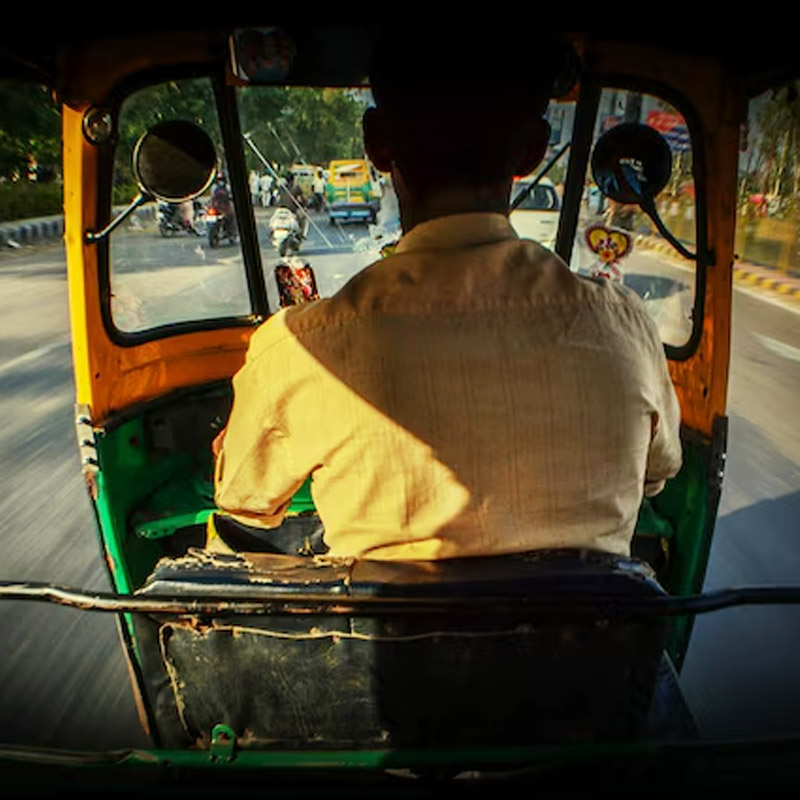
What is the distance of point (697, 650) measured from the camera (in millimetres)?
3055

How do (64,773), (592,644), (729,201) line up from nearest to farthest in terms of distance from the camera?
(64,773) < (592,644) < (729,201)

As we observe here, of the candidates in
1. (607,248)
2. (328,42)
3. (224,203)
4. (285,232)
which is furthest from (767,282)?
(328,42)

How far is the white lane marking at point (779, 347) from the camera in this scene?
309 inches

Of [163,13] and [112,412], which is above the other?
[163,13]

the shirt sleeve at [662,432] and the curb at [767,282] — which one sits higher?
the shirt sleeve at [662,432]

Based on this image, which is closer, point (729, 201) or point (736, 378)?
point (729, 201)

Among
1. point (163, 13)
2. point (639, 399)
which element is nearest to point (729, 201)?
point (639, 399)

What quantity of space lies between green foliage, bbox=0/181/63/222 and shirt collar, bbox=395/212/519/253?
64.7 feet

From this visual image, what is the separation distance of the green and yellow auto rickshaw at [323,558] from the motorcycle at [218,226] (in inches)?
2.3

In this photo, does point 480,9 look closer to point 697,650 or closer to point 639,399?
point 639,399

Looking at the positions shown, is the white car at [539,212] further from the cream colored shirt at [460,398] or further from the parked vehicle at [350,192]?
the cream colored shirt at [460,398]

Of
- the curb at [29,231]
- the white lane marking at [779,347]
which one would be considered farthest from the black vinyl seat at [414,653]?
the curb at [29,231]

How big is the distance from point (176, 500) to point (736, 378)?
19.0 ft

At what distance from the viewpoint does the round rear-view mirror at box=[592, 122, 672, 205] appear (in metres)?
2.13
